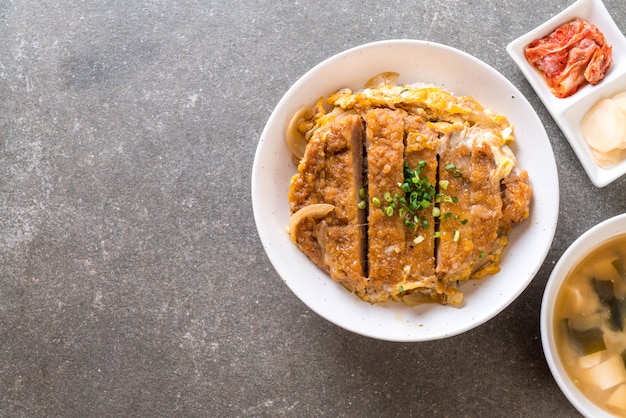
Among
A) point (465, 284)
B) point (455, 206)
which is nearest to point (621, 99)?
point (455, 206)

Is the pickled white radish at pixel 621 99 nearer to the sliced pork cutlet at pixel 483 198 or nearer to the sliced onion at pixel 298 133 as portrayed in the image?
the sliced pork cutlet at pixel 483 198

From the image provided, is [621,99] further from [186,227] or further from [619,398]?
[186,227]

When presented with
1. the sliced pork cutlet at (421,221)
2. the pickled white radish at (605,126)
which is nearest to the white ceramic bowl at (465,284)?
the sliced pork cutlet at (421,221)

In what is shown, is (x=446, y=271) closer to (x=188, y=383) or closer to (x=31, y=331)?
(x=188, y=383)

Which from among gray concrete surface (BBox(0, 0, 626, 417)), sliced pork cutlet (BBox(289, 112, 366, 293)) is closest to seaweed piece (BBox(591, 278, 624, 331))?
gray concrete surface (BBox(0, 0, 626, 417))

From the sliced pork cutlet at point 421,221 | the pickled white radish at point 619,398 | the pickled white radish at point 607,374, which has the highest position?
the sliced pork cutlet at point 421,221

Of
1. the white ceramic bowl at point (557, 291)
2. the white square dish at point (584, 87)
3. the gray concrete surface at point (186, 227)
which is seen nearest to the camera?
the white ceramic bowl at point (557, 291)
